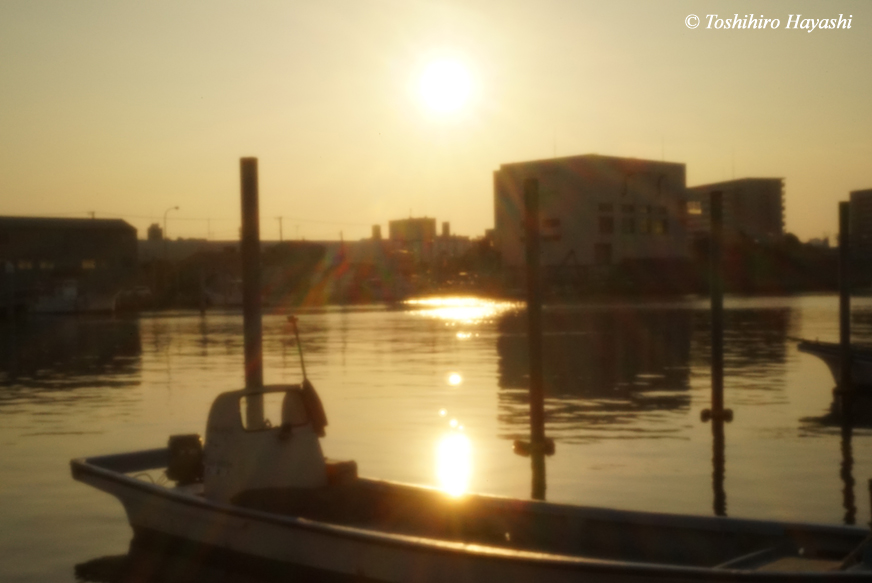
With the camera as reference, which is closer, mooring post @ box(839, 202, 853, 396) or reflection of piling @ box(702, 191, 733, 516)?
reflection of piling @ box(702, 191, 733, 516)

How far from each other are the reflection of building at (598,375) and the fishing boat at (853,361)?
9.19 feet

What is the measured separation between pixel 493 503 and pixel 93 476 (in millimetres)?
4122

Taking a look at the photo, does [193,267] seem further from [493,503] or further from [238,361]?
[493,503]

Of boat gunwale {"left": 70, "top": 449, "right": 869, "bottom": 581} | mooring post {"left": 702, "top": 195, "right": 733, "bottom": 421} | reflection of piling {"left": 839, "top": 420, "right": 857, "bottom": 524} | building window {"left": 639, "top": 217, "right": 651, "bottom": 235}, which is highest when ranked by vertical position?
building window {"left": 639, "top": 217, "right": 651, "bottom": 235}

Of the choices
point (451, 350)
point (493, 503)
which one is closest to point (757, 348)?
point (451, 350)

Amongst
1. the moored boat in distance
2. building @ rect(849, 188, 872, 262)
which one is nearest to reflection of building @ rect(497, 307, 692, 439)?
the moored boat in distance

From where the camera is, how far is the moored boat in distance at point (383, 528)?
22.3 ft

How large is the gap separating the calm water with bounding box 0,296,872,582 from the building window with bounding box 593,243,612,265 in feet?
302

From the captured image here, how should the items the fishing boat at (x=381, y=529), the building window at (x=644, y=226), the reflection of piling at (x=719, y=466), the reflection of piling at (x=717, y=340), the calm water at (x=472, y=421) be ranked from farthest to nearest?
the building window at (x=644, y=226)
the reflection of piling at (x=717, y=340)
the calm water at (x=472, y=421)
the reflection of piling at (x=719, y=466)
the fishing boat at (x=381, y=529)

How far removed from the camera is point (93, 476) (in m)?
9.95

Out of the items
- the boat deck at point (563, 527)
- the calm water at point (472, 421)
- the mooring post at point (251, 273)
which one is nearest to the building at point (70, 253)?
the calm water at point (472, 421)

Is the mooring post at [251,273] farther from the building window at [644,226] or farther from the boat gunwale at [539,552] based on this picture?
the building window at [644,226]

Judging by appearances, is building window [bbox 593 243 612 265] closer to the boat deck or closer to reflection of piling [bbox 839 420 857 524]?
reflection of piling [bbox 839 420 857 524]

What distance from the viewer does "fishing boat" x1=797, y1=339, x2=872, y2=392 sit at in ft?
61.9
